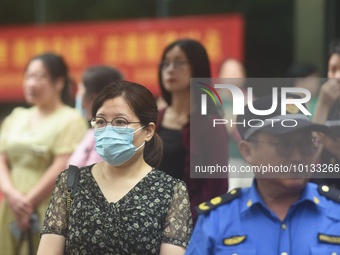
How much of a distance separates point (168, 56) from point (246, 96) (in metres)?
1.21

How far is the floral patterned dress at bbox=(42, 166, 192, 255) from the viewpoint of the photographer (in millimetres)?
3791

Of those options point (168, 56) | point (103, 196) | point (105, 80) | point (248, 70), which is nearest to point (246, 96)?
point (103, 196)

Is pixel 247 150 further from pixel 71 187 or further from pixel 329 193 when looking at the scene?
pixel 71 187

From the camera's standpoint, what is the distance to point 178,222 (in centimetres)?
383

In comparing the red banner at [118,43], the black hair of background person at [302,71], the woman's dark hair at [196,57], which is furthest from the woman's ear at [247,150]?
the red banner at [118,43]

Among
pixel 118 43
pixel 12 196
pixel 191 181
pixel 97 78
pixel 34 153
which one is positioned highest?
pixel 97 78

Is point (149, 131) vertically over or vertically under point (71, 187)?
over

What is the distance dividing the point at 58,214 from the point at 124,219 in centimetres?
29

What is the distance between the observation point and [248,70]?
9.37m

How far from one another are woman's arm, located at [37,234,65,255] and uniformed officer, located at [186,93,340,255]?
607mm

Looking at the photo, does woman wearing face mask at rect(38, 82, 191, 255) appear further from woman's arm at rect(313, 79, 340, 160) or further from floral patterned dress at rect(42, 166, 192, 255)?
woman's arm at rect(313, 79, 340, 160)

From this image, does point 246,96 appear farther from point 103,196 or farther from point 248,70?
point 248,70
